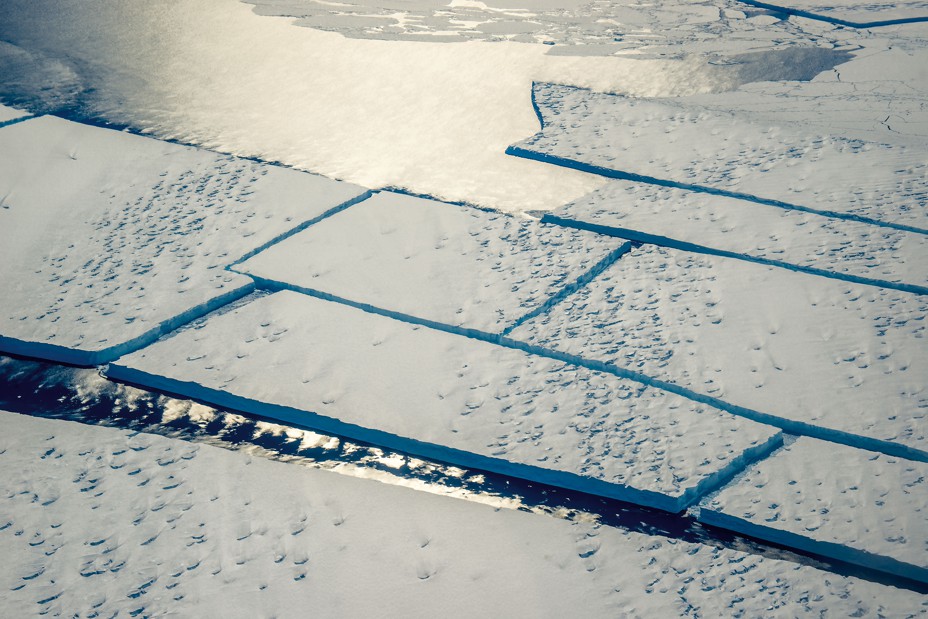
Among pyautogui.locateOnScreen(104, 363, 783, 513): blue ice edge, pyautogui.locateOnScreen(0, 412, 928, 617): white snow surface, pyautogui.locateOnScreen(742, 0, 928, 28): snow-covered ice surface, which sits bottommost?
pyautogui.locateOnScreen(0, 412, 928, 617): white snow surface

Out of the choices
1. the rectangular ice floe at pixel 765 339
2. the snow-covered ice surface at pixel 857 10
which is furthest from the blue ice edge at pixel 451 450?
the snow-covered ice surface at pixel 857 10

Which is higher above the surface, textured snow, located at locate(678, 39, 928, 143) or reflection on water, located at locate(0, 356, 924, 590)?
textured snow, located at locate(678, 39, 928, 143)

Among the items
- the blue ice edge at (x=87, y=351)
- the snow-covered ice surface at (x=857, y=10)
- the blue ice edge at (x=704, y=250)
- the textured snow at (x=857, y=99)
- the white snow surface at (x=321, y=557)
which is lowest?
the white snow surface at (x=321, y=557)

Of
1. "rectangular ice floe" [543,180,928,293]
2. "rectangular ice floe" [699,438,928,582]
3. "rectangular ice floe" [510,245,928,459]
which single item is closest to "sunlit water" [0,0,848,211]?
"rectangular ice floe" [543,180,928,293]

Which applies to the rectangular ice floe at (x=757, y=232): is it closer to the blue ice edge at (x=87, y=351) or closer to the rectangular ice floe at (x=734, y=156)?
the rectangular ice floe at (x=734, y=156)

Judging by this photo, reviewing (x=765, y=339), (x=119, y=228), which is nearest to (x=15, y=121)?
(x=119, y=228)

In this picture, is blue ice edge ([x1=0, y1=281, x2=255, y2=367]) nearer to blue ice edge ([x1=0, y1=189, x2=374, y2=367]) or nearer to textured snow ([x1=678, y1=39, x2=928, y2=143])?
blue ice edge ([x1=0, y1=189, x2=374, y2=367])

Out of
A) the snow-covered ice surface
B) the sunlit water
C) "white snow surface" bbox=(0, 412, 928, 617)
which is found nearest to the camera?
"white snow surface" bbox=(0, 412, 928, 617)

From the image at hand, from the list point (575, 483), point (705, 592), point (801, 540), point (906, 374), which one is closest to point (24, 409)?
point (575, 483)
